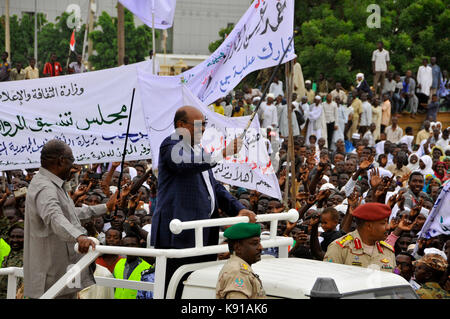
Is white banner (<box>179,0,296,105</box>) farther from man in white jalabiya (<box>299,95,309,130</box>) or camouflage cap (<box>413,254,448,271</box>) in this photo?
man in white jalabiya (<box>299,95,309,130</box>)

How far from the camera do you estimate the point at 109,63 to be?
4088cm

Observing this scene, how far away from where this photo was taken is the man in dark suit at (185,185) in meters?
4.78

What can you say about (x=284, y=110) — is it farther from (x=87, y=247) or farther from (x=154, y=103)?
(x=87, y=247)

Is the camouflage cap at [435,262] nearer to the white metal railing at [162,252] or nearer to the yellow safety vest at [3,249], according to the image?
the white metal railing at [162,252]

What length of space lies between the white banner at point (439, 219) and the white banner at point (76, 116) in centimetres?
344

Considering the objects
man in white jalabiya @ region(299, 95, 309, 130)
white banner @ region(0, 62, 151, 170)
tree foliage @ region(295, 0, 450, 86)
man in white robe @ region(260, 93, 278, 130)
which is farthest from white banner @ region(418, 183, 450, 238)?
tree foliage @ region(295, 0, 450, 86)

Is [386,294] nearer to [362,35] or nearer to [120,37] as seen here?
[120,37]

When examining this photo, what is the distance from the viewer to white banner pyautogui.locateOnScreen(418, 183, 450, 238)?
8.26 m

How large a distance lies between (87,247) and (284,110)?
15.8 m

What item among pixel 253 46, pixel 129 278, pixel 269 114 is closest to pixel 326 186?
pixel 253 46

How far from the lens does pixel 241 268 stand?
400 cm

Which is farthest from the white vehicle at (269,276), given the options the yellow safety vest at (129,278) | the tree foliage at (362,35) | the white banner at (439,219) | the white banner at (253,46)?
the tree foliage at (362,35)

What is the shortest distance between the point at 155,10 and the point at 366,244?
23.7 feet
